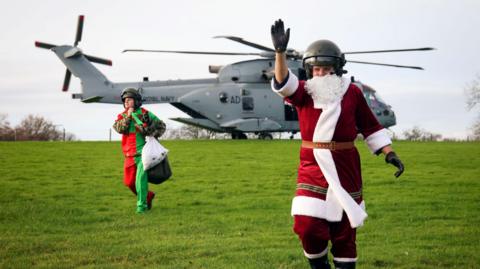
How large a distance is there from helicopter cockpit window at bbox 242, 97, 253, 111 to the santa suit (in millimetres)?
27939

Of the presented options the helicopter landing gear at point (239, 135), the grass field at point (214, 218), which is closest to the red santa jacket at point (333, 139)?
the grass field at point (214, 218)

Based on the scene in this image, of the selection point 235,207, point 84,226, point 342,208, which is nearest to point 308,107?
point 342,208

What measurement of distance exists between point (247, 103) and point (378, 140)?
91.4ft

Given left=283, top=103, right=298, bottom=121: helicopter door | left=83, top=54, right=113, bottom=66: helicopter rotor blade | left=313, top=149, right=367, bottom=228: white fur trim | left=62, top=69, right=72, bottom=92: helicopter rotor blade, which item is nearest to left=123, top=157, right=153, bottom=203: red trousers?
left=313, top=149, right=367, bottom=228: white fur trim

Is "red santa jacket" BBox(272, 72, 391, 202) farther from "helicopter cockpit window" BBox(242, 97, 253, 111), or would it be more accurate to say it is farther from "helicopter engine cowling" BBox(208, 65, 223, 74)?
"helicopter engine cowling" BBox(208, 65, 223, 74)

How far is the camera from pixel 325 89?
5418 mm

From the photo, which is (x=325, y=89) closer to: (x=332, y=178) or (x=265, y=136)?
(x=332, y=178)

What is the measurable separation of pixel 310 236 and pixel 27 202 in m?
8.15

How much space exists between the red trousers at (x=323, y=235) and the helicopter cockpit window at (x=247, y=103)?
1110 inches

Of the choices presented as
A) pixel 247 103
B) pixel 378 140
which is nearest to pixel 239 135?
pixel 247 103

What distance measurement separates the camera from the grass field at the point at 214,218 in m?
7.16

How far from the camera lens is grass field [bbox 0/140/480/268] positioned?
23.5ft

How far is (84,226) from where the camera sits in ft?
31.0

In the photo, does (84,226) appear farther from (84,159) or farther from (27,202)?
(84,159)
